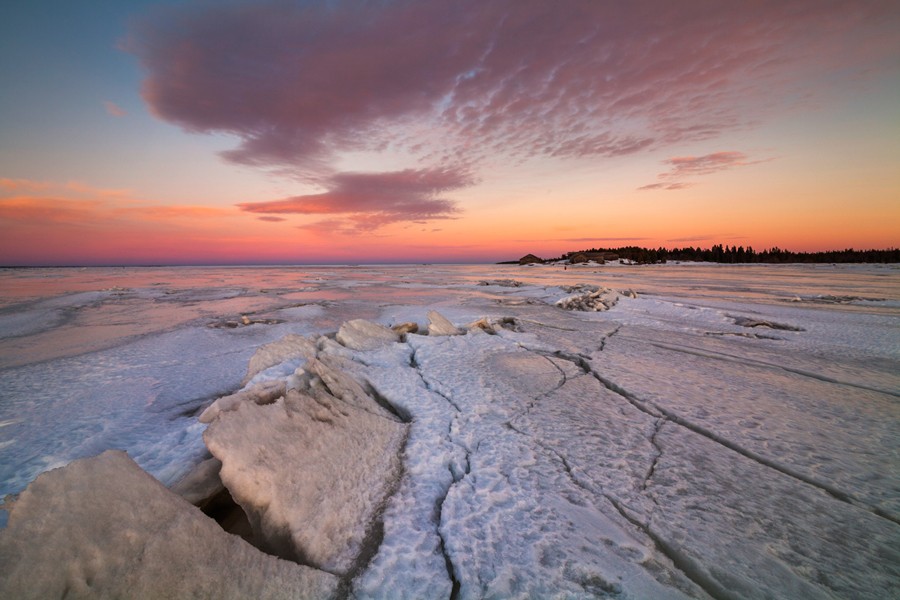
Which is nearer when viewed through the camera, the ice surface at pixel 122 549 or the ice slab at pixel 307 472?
the ice surface at pixel 122 549

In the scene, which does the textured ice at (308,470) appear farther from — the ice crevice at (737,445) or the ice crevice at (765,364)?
the ice crevice at (765,364)

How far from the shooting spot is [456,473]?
187 centimetres

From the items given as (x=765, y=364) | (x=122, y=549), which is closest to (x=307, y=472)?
(x=122, y=549)

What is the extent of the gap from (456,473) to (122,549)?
133 centimetres

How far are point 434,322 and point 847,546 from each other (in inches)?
158

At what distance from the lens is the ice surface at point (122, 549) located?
994mm

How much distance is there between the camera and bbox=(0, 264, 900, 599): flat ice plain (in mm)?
1189

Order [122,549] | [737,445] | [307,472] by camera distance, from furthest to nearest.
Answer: [737,445], [307,472], [122,549]

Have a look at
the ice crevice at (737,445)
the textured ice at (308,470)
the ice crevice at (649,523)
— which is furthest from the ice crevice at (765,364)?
the textured ice at (308,470)

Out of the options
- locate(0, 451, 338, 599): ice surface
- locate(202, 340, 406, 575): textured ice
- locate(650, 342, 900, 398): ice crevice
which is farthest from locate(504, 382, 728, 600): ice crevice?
locate(650, 342, 900, 398): ice crevice

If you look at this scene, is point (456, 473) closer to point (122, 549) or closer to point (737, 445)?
point (122, 549)

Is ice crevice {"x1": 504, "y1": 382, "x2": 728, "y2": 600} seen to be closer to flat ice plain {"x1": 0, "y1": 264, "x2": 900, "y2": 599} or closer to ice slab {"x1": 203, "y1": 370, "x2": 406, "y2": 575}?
flat ice plain {"x1": 0, "y1": 264, "x2": 900, "y2": 599}

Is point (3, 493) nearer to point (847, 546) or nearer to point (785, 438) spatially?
point (847, 546)

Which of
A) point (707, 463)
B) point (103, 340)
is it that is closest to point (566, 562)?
point (707, 463)
